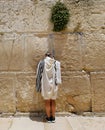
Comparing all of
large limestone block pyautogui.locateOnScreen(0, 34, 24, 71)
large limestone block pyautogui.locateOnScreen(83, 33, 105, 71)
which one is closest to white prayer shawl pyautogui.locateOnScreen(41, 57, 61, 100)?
large limestone block pyautogui.locateOnScreen(0, 34, 24, 71)

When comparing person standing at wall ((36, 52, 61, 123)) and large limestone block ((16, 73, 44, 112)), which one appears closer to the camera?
person standing at wall ((36, 52, 61, 123))

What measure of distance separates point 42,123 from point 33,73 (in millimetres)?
1204

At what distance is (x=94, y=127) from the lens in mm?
5340

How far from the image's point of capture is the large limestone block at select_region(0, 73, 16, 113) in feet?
20.6

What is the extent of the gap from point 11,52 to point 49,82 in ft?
4.03

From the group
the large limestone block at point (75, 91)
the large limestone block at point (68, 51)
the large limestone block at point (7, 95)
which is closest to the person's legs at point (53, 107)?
the large limestone block at point (75, 91)

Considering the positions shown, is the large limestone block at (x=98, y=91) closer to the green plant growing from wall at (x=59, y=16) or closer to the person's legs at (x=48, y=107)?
the person's legs at (x=48, y=107)

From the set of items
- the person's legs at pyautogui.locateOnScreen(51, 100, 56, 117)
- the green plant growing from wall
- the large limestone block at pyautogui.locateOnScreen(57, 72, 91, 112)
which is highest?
the green plant growing from wall

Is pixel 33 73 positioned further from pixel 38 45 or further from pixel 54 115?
Answer: pixel 54 115

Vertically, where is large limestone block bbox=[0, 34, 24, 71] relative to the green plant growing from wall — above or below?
below

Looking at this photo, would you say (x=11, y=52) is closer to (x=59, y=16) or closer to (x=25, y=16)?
(x=25, y=16)

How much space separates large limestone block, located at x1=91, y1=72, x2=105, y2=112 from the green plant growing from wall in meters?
1.33

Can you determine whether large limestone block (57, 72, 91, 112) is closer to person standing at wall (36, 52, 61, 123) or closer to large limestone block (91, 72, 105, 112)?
large limestone block (91, 72, 105, 112)

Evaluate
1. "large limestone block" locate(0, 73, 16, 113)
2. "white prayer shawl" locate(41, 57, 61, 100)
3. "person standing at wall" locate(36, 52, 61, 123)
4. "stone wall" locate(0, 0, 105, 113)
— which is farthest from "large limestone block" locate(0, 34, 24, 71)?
"white prayer shawl" locate(41, 57, 61, 100)
